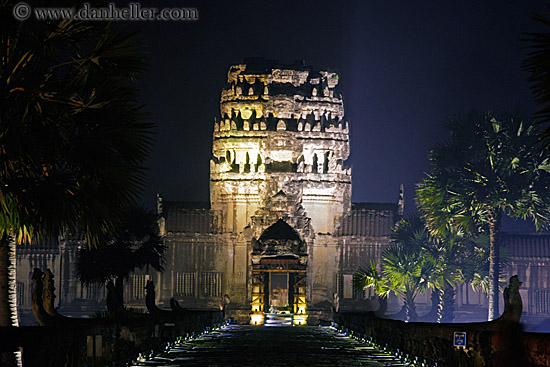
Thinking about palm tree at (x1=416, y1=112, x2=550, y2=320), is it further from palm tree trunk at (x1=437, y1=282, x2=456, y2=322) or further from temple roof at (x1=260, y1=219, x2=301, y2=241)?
temple roof at (x1=260, y1=219, x2=301, y2=241)

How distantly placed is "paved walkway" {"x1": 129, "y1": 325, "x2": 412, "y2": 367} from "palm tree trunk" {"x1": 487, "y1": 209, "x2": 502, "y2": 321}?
2146 centimetres

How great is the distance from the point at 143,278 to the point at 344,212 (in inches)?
499

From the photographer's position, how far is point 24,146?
24547 millimetres

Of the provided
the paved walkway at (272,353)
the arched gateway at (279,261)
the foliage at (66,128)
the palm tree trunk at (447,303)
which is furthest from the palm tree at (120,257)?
the foliage at (66,128)

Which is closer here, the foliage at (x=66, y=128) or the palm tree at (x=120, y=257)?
the foliage at (x=66, y=128)

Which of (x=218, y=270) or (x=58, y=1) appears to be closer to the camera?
(x=58, y=1)

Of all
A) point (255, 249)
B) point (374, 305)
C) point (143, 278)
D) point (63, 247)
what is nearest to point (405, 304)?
point (374, 305)

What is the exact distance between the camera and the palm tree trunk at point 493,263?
2564 inches

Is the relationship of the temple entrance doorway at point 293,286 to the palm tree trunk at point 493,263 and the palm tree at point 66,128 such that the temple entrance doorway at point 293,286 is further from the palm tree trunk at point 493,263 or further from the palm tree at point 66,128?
the palm tree at point 66,128

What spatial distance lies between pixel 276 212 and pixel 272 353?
3791 centimetres

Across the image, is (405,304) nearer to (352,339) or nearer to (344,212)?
(344,212)

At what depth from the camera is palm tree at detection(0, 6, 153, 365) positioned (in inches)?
973

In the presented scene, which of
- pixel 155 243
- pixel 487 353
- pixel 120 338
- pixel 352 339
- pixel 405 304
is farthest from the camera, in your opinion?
pixel 405 304

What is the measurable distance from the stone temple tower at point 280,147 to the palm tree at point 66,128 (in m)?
46.4
